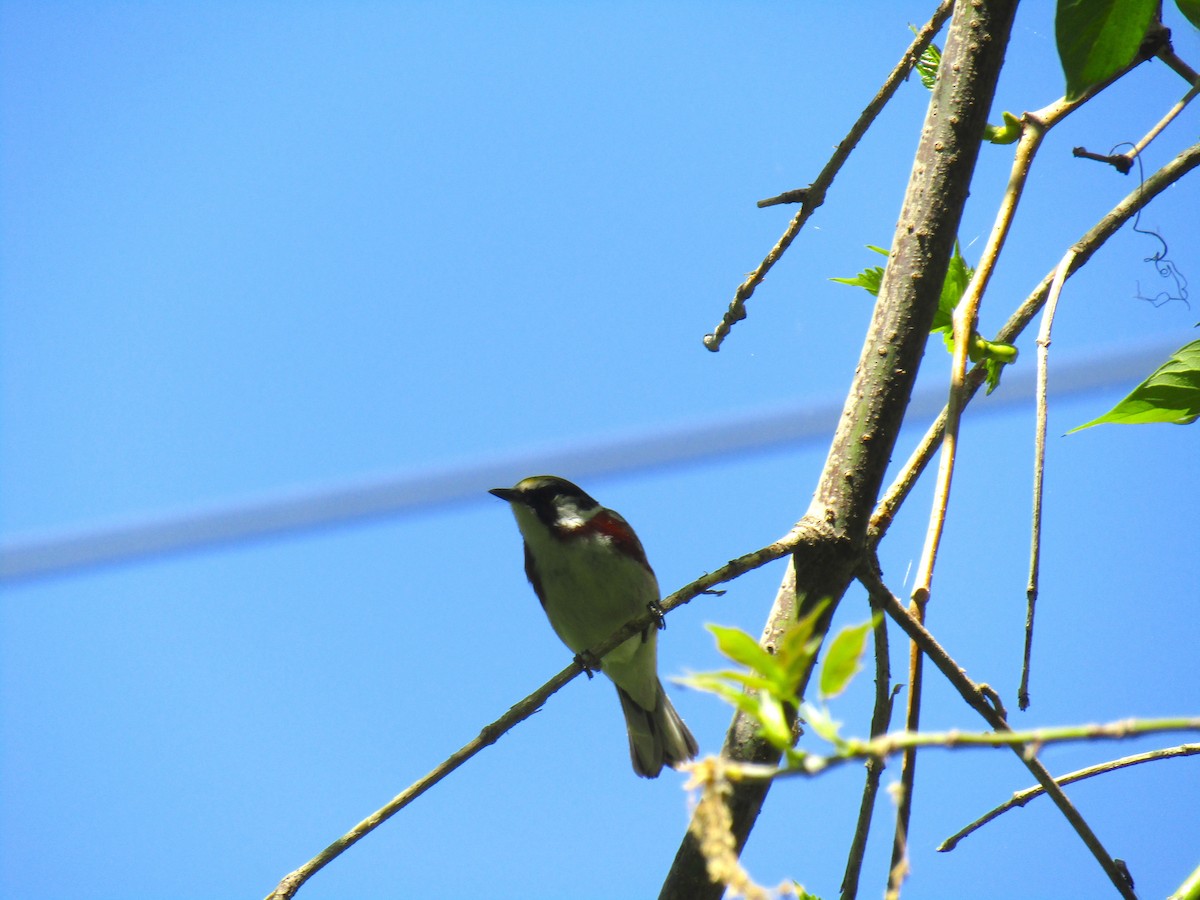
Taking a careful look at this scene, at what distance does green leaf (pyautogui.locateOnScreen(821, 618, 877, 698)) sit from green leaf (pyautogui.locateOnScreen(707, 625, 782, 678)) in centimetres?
3

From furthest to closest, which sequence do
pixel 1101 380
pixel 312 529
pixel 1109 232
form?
1. pixel 312 529
2. pixel 1101 380
3. pixel 1109 232

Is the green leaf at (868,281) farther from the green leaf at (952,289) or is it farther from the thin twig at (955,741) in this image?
the thin twig at (955,741)

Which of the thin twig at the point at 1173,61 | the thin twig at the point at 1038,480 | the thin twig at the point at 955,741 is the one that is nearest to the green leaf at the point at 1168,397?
the thin twig at the point at 1038,480

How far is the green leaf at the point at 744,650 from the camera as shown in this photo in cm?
66

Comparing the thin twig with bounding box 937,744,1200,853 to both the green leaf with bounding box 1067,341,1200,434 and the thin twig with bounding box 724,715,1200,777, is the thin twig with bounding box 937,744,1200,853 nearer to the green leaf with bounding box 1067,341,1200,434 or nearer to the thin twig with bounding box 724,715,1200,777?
the green leaf with bounding box 1067,341,1200,434

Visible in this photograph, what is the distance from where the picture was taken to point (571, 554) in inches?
152

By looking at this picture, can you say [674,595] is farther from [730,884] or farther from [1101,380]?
[1101,380]

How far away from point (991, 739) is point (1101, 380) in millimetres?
7416

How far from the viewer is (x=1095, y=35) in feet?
4.26

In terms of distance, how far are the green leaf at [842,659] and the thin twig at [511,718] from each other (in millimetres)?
891

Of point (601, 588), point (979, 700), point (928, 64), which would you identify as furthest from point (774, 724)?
Answer: point (601, 588)

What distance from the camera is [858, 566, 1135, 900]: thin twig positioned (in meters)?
1.16

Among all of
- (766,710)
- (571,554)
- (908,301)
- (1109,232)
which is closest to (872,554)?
(908,301)

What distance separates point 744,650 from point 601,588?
3159mm
